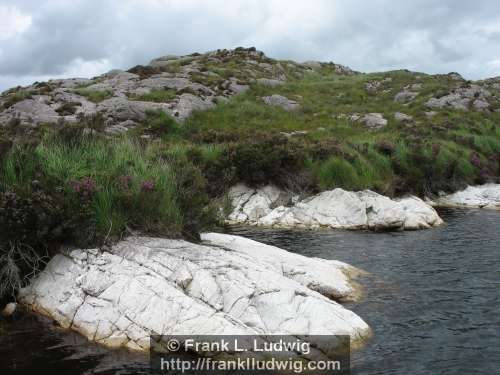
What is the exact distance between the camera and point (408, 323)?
10859mm

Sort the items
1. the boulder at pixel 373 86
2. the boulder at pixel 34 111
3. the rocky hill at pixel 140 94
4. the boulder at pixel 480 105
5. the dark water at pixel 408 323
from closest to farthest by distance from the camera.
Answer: the dark water at pixel 408 323
the boulder at pixel 34 111
the rocky hill at pixel 140 94
the boulder at pixel 480 105
the boulder at pixel 373 86

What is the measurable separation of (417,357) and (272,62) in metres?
76.3

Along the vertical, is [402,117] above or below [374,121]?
above

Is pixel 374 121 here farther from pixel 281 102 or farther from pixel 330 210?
pixel 330 210

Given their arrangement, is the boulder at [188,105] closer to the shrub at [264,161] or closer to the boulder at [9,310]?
the shrub at [264,161]

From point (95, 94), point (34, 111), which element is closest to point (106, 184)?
point (34, 111)

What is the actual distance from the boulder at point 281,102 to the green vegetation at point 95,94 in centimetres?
1704

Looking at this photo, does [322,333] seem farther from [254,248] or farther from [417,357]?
[254,248]

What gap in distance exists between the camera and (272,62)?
8181 cm

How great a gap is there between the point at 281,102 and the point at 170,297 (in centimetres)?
4791

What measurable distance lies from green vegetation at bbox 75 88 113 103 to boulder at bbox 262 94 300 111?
55.9 ft

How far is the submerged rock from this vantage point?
1134 inches

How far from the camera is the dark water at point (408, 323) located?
29.2ft

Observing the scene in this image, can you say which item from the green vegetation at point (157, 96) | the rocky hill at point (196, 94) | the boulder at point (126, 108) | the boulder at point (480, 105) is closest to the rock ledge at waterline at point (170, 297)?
the rocky hill at point (196, 94)
